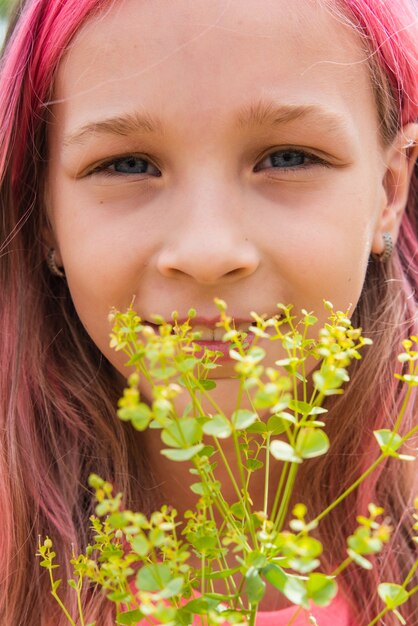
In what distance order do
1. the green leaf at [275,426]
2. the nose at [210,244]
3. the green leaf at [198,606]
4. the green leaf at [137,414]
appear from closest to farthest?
the green leaf at [137,414] → the green leaf at [198,606] → the green leaf at [275,426] → the nose at [210,244]

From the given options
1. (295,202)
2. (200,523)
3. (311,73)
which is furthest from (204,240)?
(200,523)

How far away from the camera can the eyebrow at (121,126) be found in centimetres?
131

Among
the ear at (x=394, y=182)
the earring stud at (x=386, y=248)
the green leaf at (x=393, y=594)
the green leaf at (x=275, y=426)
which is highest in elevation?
the ear at (x=394, y=182)

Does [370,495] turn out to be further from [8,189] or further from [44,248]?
[8,189]

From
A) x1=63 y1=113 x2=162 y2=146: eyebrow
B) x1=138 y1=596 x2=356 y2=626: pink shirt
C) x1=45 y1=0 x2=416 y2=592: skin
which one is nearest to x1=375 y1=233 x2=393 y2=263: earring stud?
x1=45 y1=0 x2=416 y2=592: skin

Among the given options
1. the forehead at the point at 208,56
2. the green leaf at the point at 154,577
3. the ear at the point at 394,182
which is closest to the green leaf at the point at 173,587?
the green leaf at the point at 154,577

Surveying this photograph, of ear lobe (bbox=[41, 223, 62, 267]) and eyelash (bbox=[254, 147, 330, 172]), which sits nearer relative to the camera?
eyelash (bbox=[254, 147, 330, 172])

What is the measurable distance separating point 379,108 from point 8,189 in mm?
702

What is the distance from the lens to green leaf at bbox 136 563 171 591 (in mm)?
621

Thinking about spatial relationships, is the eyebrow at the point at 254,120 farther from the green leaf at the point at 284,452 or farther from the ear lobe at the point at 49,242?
the green leaf at the point at 284,452

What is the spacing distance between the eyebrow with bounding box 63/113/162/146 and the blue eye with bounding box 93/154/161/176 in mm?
61

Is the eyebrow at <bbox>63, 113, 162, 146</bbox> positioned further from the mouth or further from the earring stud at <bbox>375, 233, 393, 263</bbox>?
the earring stud at <bbox>375, 233, 393, 263</bbox>

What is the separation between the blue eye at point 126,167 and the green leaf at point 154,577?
0.89 metres

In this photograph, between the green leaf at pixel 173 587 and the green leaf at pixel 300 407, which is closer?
the green leaf at pixel 173 587
